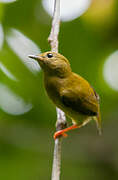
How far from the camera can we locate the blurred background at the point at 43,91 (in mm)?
4988

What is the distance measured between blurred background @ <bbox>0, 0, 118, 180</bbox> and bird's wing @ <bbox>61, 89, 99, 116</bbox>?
0.56m

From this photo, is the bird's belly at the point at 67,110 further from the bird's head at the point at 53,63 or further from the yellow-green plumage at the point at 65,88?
the bird's head at the point at 53,63

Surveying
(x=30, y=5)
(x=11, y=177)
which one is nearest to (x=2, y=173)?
(x=11, y=177)

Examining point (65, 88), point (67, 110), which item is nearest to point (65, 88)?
point (65, 88)

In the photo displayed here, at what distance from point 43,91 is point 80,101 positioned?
0.82 metres

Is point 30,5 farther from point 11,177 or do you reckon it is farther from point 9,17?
point 11,177

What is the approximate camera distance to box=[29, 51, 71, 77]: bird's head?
4.22 m

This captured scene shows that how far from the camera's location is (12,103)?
5066mm

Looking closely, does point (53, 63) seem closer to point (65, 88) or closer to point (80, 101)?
point (65, 88)

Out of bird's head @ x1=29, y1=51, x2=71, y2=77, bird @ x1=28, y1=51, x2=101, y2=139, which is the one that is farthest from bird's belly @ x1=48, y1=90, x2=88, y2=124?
bird's head @ x1=29, y1=51, x2=71, y2=77

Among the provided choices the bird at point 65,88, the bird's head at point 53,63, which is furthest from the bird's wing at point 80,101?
the bird's head at point 53,63

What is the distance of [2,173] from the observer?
474 centimetres

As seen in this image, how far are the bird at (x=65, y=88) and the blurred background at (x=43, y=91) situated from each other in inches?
24.5

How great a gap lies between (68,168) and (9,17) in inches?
73.7
